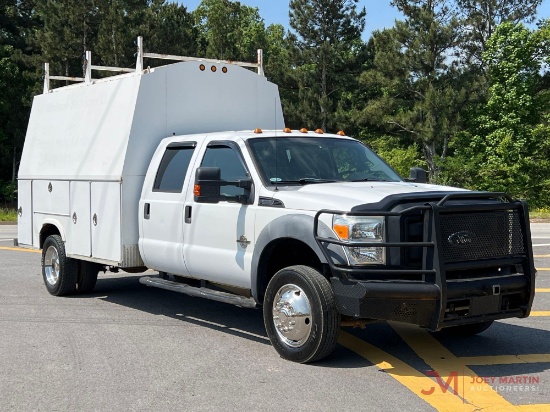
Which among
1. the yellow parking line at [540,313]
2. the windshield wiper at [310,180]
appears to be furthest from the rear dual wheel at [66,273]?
the yellow parking line at [540,313]

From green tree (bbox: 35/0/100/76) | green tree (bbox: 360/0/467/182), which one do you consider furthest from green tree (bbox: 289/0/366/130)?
green tree (bbox: 35/0/100/76)

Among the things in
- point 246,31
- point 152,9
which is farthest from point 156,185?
point 246,31

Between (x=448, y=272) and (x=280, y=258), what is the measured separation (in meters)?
1.66

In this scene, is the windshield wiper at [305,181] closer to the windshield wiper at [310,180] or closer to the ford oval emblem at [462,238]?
the windshield wiper at [310,180]

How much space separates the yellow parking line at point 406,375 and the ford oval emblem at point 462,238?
1.10 meters

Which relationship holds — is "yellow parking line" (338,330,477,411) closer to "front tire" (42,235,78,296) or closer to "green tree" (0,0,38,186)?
"front tire" (42,235,78,296)

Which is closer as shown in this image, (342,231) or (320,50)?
(342,231)

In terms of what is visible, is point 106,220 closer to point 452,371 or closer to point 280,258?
point 280,258

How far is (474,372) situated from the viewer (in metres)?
6.38

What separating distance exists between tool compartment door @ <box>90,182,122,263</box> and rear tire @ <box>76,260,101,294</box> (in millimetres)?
883

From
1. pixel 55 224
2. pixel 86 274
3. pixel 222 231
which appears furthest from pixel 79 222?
→ pixel 222 231

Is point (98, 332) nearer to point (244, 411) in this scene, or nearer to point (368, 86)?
point (244, 411)

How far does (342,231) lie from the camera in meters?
6.28

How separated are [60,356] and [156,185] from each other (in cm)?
234
